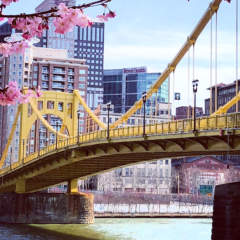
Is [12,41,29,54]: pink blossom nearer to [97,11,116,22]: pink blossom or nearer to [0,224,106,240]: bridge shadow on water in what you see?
[97,11,116,22]: pink blossom

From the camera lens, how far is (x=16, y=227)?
60844 mm

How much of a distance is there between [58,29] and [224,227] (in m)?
22.2

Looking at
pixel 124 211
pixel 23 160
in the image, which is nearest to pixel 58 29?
pixel 23 160

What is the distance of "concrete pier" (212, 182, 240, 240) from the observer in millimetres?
27222

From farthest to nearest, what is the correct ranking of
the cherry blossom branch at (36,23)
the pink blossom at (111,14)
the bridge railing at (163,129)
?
the bridge railing at (163,129) < the pink blossom at (111,14) < the cherry blossom branch at (36,23)

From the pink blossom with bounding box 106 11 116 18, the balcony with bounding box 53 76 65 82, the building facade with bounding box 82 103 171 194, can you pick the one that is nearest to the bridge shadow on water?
the pink blossom with bounding box 106 11 116 18

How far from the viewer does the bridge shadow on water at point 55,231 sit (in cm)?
5231

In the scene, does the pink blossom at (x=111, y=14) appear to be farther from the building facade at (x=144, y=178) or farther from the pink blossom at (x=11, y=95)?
the building facade at (x=144, y=178)

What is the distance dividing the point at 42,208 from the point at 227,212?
40.5 m

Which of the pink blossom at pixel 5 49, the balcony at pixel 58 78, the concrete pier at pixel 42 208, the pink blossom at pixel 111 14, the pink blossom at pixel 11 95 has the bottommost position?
the concrete pier at pixel 42 208

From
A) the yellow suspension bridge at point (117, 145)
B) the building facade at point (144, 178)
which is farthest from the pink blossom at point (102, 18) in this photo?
the building facade at point (144, 178)

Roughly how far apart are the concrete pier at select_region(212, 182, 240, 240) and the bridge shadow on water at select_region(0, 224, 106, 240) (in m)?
23.7

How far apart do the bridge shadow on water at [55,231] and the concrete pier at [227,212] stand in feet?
77.8

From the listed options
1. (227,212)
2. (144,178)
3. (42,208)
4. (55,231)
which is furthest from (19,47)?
(144,178)
